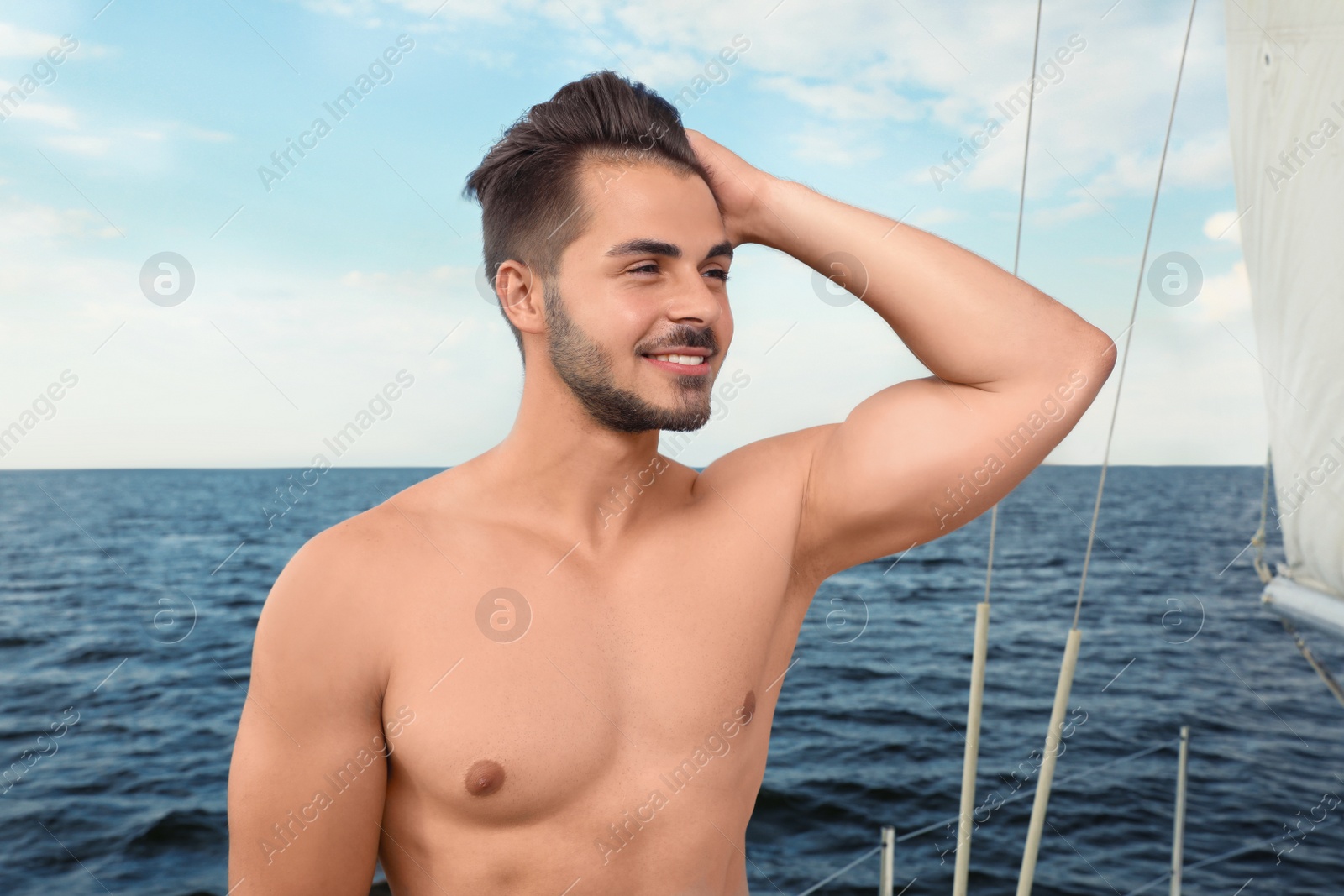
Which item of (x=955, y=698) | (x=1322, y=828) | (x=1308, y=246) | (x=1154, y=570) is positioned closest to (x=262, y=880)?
(x=1308, y=246)

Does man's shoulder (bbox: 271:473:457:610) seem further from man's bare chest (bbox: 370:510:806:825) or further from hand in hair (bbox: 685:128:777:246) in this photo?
hand in hair (bbox: 685:128:777:246)

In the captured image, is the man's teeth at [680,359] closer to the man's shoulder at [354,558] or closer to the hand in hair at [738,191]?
the hand in hair at [738,191]

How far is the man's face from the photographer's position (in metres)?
1.41

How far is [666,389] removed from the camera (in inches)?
55.7

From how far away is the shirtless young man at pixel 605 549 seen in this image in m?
1.38

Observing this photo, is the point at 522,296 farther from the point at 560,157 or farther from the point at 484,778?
the point at 484,778

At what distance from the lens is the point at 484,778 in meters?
1.39

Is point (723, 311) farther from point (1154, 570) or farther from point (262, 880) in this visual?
point (1154, 570)

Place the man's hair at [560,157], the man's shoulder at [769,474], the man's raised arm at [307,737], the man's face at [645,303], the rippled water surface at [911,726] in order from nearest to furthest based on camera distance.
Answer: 1. the man's raised arm at [307,737]
2. the man's face at [645,303]
3. the man's hair at [560,157]
4. the man's shoulder at [769,474]
5. the rippled water surface at [911,726]

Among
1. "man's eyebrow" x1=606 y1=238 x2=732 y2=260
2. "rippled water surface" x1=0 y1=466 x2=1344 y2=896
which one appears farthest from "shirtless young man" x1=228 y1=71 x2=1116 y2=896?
"rippled water surface" x1=0 y1=466 x2=1344 y2=896

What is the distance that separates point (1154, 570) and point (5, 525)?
58.4 meters

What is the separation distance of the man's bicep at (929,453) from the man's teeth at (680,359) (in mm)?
333

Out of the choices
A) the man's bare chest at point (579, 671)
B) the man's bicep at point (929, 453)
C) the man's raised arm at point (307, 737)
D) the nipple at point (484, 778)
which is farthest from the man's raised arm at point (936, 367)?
the man's raised arm at point (307, 737)

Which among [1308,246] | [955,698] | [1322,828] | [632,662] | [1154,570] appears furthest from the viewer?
[1154,570]
